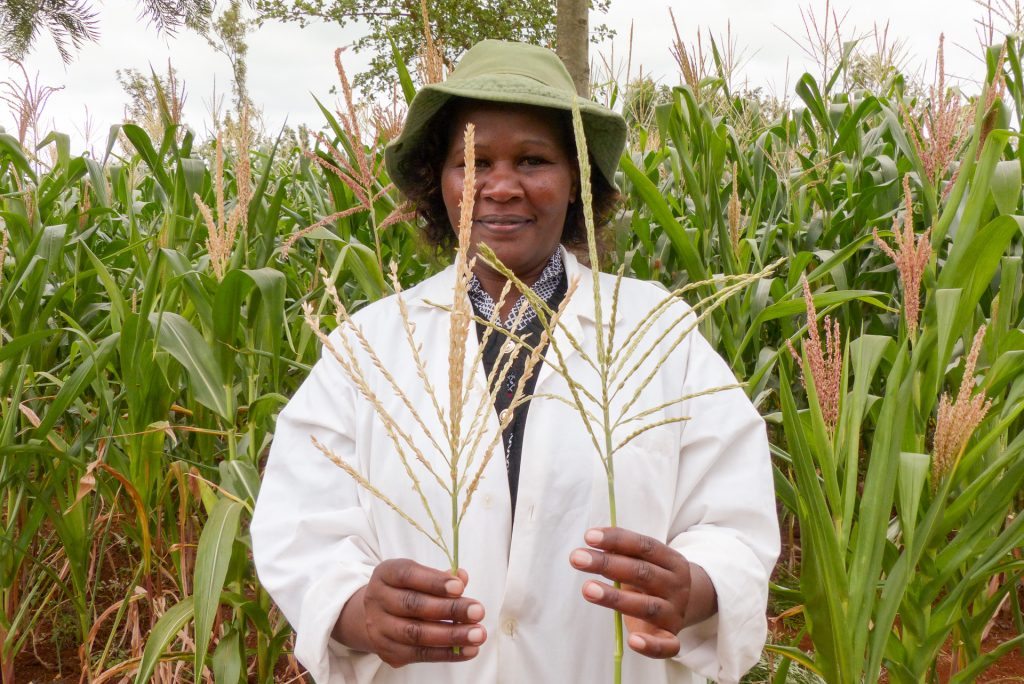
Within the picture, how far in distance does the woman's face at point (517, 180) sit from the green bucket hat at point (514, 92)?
4cm

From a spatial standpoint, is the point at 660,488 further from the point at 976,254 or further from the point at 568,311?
the point at 976,254

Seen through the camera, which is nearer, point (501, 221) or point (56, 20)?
point (501, 221)

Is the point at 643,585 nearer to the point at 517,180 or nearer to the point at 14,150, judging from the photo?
the point at 517,180

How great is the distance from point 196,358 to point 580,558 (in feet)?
3.88

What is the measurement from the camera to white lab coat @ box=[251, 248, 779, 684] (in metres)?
1.28

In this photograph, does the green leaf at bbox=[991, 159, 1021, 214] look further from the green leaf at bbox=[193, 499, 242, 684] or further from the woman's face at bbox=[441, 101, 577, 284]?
the green leaf at bbox=[193, 499, 242, 684]

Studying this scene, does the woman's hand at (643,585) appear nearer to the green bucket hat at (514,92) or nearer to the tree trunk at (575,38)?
the green bucket hat at (514,92)

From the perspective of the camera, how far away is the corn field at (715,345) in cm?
150

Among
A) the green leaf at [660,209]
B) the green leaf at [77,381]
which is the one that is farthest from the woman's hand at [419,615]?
the green leaf at [660,209]

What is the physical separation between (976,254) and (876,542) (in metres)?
0.65

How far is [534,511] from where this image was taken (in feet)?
4.35

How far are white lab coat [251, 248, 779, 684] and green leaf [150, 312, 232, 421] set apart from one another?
1.52ft

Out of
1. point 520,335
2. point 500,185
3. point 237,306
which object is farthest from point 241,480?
point 500,185

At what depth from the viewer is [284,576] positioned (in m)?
1.28
